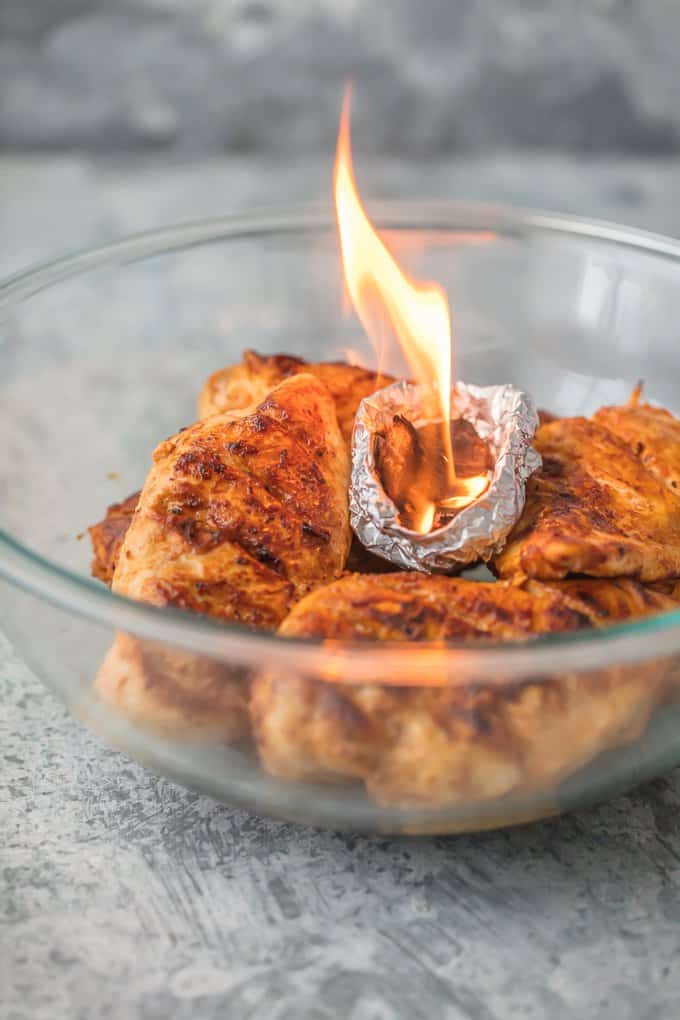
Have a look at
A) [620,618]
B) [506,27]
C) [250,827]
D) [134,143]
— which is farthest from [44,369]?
[506,27]

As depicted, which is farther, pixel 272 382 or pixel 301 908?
pixel 272 382

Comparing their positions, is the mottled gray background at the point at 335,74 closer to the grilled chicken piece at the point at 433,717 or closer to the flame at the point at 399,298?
the flame at the point at 399,298

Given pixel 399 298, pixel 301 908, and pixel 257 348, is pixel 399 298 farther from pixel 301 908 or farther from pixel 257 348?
pixel 301 908

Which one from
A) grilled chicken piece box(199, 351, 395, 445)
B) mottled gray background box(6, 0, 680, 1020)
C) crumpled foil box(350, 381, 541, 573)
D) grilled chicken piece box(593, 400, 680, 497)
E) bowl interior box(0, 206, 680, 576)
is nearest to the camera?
mottled gray background box(6, 0, 680, 1020)

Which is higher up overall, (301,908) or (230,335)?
(230,335)

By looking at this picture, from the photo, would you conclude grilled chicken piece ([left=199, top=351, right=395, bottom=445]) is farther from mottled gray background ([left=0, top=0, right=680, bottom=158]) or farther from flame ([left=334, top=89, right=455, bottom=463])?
mottled gray background ([left=0, top=0, right=680, bottom=158])

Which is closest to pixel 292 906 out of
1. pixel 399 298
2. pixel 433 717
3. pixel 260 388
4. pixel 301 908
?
pixel 301 908

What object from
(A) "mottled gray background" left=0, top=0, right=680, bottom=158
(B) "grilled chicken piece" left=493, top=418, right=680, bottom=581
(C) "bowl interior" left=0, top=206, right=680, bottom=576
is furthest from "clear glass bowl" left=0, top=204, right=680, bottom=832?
(A) "mottled gray background" left=0, top=0, right=680, bottom=158
